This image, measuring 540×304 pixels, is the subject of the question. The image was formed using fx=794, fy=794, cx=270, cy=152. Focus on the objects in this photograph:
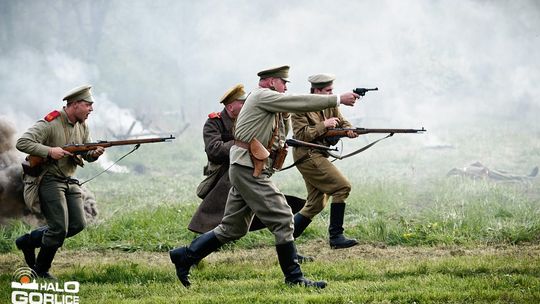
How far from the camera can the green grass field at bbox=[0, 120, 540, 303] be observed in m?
6.97

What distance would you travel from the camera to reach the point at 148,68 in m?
31.4

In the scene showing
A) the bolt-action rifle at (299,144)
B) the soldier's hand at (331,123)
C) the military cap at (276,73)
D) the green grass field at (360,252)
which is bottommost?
the green grass field at (360,252)

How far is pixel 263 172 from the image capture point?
23.8 feet

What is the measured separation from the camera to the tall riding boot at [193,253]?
7.35 m

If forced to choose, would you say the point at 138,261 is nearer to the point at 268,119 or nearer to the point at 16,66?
the point at 268,119

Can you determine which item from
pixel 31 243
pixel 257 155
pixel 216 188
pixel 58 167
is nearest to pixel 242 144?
pixel 257 155

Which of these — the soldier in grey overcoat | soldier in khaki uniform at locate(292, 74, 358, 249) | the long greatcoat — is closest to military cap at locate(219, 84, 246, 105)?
the soldier in grey overcoat

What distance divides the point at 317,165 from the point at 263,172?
5.85ft

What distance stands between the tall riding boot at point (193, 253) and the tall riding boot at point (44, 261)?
1.57 meters

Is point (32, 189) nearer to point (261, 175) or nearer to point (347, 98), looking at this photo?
point (261, 175)

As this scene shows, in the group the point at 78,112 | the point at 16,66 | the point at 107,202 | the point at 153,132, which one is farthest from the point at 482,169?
the point at 16,66

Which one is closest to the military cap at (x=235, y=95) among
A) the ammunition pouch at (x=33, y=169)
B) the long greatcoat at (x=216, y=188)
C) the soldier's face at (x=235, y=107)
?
the soldier's face at (x=235, y=107)

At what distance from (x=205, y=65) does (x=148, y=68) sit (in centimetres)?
227

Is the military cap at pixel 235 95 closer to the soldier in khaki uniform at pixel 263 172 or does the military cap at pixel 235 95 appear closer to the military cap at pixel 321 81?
the soldier in khaki uniform at pixel 263 172
